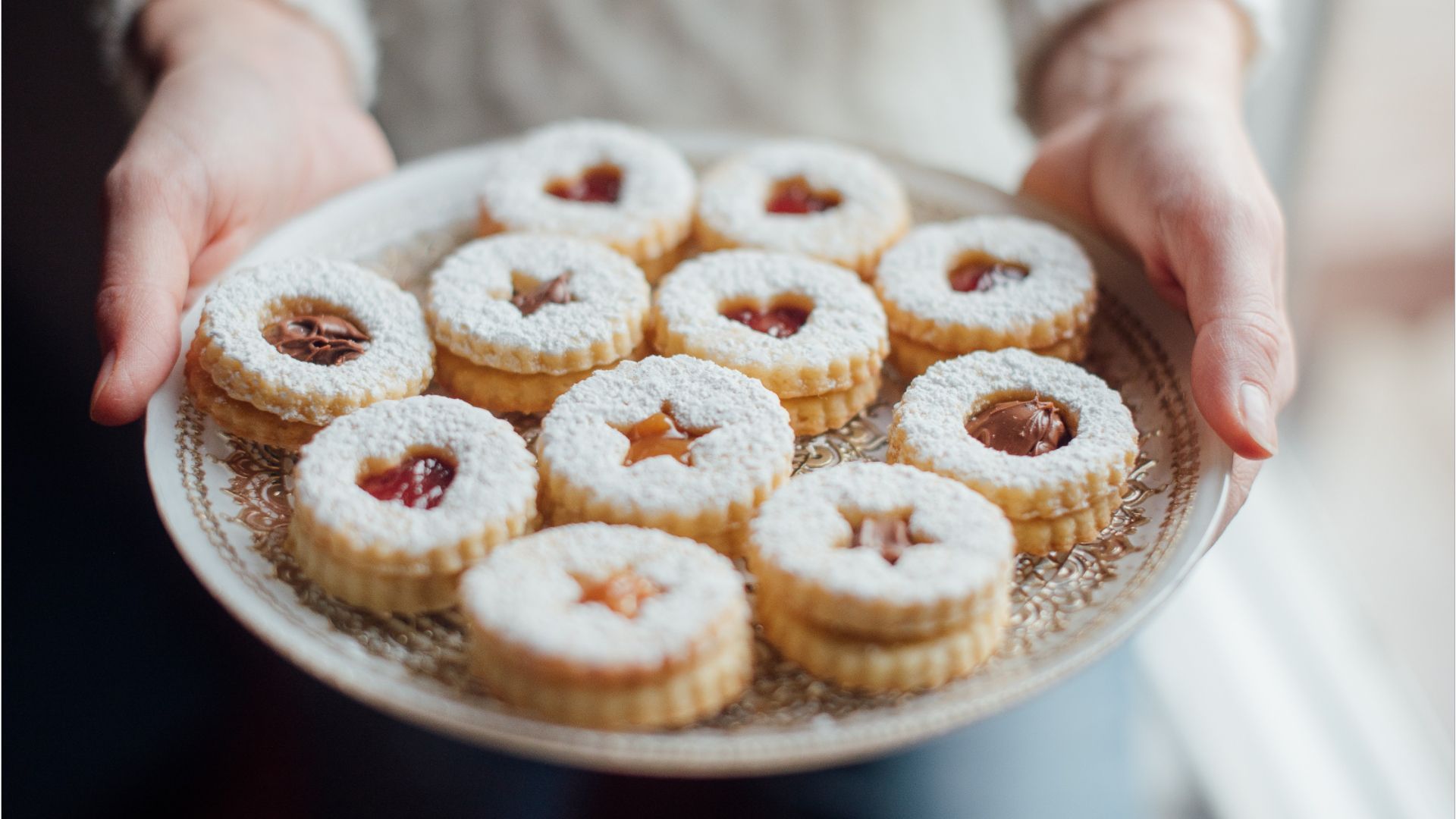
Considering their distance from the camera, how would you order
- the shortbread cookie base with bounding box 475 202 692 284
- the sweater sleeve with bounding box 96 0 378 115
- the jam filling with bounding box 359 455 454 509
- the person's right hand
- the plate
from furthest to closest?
the sweater sleeve with bounding box 96 0 378 115
the shortbread cookie base with bounding box 475 202 692 284
the person's right hand
the jam filling with bounding box 359 455 454 509
the plate

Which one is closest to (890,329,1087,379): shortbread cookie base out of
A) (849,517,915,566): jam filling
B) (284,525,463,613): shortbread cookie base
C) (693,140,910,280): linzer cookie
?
(693,140,910,280): linzer cookie

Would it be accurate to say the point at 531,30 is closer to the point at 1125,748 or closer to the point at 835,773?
the point at 835,773

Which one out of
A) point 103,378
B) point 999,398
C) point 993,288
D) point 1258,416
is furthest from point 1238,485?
point 103,378

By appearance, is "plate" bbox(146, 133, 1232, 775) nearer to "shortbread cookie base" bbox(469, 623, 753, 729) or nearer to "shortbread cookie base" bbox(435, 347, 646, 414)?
"shortbread cookie base" bbox(469, 623, 753, 729)

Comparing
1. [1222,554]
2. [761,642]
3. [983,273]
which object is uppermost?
[983,273]

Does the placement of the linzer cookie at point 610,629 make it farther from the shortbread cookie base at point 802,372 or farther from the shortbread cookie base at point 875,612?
the shortbread cookie base at point 802,372

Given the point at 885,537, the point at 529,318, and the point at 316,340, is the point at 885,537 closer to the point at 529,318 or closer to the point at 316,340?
the point at 529,318

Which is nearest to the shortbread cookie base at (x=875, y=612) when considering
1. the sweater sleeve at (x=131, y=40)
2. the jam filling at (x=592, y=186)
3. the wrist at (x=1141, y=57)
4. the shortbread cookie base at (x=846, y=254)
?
the shortbread cookie base at (x=846, y=254)
